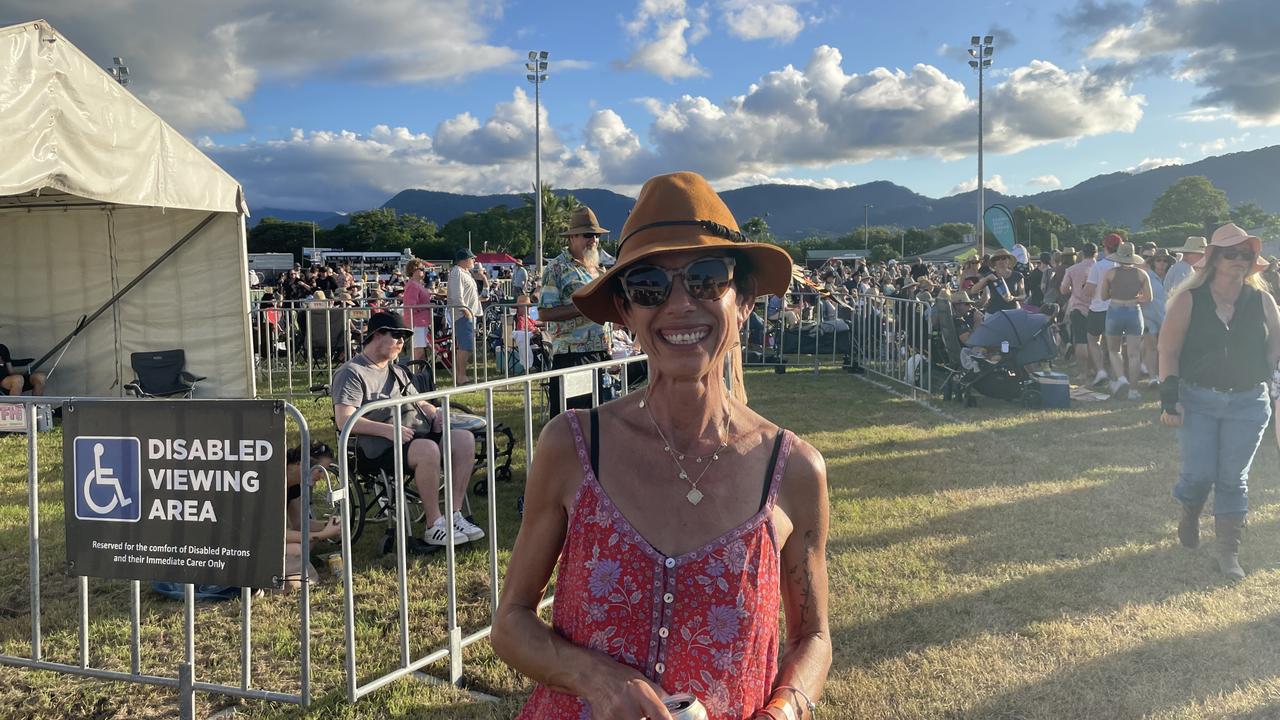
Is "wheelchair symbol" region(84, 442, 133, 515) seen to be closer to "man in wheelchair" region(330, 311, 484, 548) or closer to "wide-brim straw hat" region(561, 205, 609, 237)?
"man in wheelchair" region(330, 311, 484, 548)

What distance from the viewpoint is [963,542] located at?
5.79 metres

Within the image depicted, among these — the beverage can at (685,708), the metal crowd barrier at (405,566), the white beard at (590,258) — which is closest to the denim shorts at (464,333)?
the white beard at (590,258)

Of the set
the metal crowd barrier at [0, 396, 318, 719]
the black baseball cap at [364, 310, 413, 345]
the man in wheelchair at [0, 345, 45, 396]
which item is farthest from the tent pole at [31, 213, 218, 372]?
the metal crowd barrier at [0, 396, 318, 719]

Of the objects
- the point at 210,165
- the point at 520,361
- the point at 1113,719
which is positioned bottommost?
the point at 1113,719

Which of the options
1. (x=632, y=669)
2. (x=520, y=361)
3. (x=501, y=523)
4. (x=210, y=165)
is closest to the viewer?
(x=632, y=669)

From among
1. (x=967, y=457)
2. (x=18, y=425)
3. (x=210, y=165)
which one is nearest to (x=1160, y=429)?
(x=967, y=457)

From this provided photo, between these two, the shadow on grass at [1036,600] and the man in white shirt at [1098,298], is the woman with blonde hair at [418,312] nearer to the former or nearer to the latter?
the shadow on grass at [1036,600]

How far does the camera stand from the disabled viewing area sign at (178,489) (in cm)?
341

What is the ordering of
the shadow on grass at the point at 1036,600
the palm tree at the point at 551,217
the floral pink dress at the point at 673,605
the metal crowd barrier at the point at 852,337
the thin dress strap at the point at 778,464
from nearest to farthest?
the floral pink dress at the point at 673,605
the thin dress strap at the point at 778,464
the shadow on grass at the point at 1036,600
the metal crowd barrier at the point at 852,337
the palm tree at the point at 551,217

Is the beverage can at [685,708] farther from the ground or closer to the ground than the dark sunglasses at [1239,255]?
closer to the ground

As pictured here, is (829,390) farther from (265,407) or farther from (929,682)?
(265,407)

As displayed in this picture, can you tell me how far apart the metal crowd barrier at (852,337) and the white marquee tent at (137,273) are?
6.62m

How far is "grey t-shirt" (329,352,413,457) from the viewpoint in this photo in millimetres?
5660

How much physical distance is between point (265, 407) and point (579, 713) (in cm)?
227
